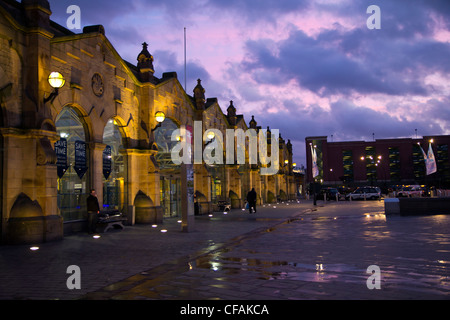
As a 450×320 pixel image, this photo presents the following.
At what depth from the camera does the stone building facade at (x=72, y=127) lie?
41.2 feet

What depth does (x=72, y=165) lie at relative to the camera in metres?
15.7

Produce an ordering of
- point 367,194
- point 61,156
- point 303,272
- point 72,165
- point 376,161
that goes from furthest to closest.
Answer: point 376,161 < point 367,194 < point 72,165 < point 61,156 < point 303,272

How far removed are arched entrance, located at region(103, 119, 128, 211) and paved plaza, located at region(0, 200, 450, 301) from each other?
508cm

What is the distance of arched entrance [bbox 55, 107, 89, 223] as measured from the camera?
15.2m

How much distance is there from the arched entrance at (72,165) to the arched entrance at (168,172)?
6808mm

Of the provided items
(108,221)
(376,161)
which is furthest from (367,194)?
(376,161)

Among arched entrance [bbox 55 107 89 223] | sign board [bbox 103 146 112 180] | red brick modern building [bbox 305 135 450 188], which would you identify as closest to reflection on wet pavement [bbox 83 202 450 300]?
arched entrance [bbox 55 107 89 223]

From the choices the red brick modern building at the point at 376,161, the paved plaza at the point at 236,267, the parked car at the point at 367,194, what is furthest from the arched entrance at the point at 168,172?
the red brick modern building at the point at 376,161

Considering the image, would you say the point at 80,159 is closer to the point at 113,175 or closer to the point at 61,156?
the point at 61,156

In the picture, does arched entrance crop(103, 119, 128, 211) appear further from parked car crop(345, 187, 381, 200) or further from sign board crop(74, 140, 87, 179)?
parked car crop(345, 187, 381, 200)

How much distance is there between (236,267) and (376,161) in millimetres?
94344

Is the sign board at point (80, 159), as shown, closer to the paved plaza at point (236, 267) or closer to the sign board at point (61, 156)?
the sign board at point (61, 156)
